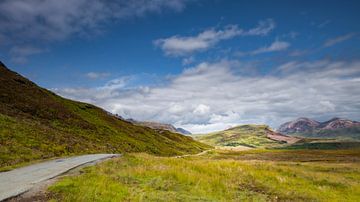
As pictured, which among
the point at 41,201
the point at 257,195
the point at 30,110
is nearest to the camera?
the point at 41,201

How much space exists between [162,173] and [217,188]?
403 cm

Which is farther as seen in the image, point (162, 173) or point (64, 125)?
point (64, 125)

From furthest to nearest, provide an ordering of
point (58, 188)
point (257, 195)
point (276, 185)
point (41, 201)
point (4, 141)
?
point (4, 141), point (276, 185), point (257, 195), point (58, 188), point (41, 201)

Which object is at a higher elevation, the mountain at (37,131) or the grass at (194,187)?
the mountain at (37,131)

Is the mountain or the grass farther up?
the mountain

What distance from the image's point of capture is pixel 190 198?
14.7 m

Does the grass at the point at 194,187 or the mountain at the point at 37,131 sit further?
the mountain at the point at 37,131

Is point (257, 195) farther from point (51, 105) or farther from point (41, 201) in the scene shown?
point (51, 105)

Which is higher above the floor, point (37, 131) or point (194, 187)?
point (37, 131)

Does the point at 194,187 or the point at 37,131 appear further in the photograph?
the point at 37,131

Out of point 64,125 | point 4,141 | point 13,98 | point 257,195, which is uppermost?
point 13,98

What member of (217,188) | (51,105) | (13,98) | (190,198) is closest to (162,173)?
(217,188)

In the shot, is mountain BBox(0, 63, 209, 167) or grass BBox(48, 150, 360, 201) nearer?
grass BBox(48, 150, 360, 201)

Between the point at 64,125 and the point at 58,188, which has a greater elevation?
the point at 64,125
